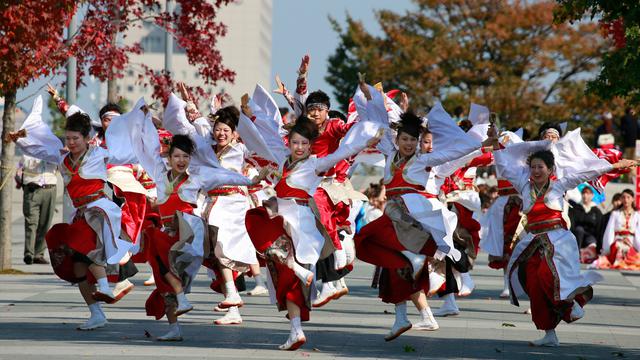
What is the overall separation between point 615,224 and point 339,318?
1196 centimetres

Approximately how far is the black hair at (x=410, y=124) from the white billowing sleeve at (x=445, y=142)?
0.57 feet

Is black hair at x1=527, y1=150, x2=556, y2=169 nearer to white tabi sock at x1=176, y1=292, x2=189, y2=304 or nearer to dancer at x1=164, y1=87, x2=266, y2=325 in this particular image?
dancer at x1=164, y1=87, x2=266, y2=325

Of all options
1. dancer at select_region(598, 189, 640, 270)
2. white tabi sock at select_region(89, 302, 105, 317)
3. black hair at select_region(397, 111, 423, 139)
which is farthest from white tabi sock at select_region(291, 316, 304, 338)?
dancer at select_region(598, 189, 640, 270)

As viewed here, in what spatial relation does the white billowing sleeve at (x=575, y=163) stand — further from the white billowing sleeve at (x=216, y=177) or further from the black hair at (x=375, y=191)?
the black hair at (x=375, y=191)

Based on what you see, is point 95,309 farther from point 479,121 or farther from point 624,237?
point 624,237

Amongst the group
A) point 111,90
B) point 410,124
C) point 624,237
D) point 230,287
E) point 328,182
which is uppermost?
point 111,90

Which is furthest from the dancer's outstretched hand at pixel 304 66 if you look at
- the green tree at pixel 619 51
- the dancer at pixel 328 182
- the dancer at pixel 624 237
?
the dancer at pixel 624 237

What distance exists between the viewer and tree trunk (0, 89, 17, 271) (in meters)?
18.3

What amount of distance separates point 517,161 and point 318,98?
7.39 ft

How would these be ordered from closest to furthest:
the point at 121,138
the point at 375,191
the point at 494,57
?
1. the point at 121,138
2. the point at 375,191
3. the point at 494,57

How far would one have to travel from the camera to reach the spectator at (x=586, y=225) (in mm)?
25375

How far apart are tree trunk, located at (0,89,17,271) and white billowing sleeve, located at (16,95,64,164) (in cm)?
597

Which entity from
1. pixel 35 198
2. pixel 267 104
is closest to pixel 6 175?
pixel 35 198

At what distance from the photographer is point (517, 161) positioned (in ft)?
39.6
